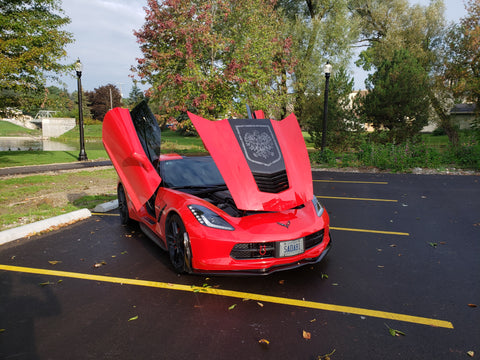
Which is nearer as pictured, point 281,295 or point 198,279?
point 281,295

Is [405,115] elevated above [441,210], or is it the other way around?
[405,115]

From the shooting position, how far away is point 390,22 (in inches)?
982

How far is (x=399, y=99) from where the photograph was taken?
53.1ft

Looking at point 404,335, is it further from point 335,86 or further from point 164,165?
point 335,86

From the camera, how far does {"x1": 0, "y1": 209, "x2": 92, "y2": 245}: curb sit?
5164mm

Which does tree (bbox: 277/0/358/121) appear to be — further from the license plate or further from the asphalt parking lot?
the license plate

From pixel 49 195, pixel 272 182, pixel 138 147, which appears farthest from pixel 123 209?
pixel 49 195

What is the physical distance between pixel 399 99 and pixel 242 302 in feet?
53.1

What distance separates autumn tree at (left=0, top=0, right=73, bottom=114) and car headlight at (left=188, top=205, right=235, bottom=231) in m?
10.9

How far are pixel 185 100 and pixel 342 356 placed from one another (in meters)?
15.3

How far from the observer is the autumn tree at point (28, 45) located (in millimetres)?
11445

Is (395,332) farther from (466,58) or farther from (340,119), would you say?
(466,58)

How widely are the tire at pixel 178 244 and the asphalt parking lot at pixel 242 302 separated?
178mm

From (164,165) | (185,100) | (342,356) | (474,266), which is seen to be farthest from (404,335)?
(185,100)
